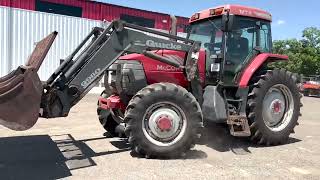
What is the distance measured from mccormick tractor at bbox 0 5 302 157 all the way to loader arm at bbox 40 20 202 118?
Answer: 16 mm

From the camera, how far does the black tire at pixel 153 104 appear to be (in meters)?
7.02

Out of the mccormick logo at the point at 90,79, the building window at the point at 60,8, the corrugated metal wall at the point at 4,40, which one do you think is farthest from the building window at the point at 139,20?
the mccormick logo at the point at 90,79

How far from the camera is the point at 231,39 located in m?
8.42

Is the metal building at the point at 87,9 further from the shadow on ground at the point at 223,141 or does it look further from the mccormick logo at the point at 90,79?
the mccormick logo at the point at 90,79

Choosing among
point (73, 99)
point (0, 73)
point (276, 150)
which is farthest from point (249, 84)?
point (0, 73)

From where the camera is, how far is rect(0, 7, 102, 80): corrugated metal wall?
895 inches

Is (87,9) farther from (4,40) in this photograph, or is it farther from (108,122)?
(108,122)

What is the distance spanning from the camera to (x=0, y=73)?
74.5 feet

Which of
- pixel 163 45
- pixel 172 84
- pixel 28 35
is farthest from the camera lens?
pixel 28 35

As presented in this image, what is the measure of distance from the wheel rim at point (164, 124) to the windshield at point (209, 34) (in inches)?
74.4

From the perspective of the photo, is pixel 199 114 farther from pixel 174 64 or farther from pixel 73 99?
pixel 73 99

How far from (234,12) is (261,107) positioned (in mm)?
1864

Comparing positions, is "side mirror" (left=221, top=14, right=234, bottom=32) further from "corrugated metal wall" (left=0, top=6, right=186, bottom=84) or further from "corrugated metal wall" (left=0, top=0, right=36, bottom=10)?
"corrugated metal wall" (left=0, top=0, right=36, bottom=10)

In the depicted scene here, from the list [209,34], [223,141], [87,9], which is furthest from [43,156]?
[87,9]
